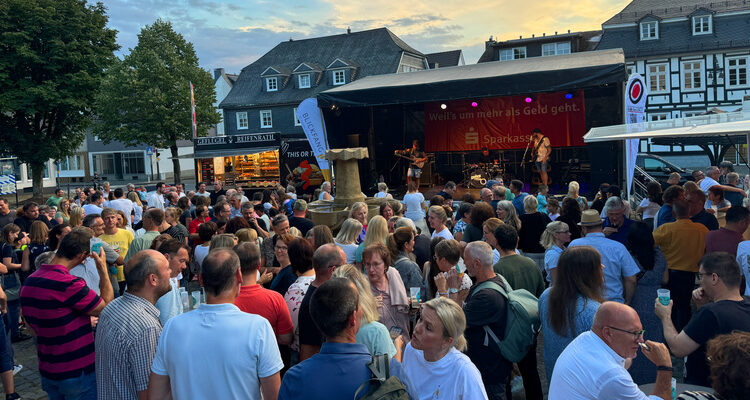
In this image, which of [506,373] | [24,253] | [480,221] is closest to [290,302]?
[506,373]

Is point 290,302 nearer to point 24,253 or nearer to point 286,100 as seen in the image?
point 24,253

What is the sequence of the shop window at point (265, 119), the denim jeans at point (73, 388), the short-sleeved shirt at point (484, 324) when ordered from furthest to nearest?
the shop window at point (265, 119) < the denim jeans at point (73, 388) < the short-sleeved shirt at point (484, 324)

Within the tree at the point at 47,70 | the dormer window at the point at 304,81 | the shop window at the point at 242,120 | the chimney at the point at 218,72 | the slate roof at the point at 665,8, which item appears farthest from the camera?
the chimney at the point at 218,72

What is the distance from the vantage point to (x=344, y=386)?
2.23 metres

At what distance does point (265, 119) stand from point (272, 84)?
104 inches

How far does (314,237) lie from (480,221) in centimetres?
198

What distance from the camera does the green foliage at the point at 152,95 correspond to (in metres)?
31.6

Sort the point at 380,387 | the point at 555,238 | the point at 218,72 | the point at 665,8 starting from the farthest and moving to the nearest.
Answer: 1. the point at 218,72
2. the point at 665,8
3. the point at 555,238
4. the point at 380,387

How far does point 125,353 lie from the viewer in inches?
117

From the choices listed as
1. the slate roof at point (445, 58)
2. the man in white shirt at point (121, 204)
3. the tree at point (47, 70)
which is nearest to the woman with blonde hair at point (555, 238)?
the man in white shirt at point (121, 204)

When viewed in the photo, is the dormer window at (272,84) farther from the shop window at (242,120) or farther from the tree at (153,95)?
the tree at (153,95)

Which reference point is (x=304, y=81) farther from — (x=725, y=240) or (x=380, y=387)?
(x=380, y=387)

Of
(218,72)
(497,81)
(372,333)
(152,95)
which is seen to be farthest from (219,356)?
(218,72)

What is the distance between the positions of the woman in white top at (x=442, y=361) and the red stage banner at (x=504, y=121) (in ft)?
53.0
